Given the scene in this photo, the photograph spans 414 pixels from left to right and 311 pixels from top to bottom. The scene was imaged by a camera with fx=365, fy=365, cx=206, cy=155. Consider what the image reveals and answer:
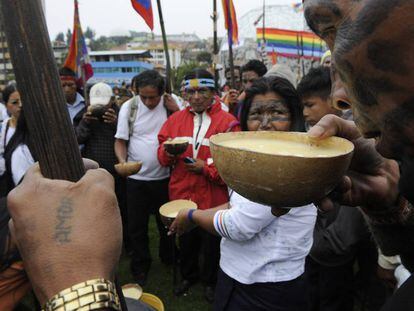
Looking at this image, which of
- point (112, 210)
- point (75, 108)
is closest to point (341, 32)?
point (112, 210)

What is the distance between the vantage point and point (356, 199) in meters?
1.29

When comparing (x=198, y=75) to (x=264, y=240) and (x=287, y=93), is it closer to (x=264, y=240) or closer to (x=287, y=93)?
(x=287, y=93)

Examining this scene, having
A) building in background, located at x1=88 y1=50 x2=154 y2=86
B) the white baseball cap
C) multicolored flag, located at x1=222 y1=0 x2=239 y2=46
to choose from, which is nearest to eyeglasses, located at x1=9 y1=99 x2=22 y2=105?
the white baseball cap

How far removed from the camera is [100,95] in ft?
14.7

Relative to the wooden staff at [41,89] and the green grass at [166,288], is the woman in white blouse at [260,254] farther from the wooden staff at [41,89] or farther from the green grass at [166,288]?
the green grass at [166,288]

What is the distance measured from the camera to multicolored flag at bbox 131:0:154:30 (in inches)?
181

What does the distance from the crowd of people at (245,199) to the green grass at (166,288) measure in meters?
0.10

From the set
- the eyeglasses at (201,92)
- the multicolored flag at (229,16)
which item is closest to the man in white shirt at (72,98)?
the eyeglasses at (201,92)

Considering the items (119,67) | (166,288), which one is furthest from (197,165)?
(119,67)

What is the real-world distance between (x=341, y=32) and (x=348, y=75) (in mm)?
86

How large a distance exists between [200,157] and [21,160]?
63.1 inches

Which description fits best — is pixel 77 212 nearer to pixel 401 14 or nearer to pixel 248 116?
pixel 401 14

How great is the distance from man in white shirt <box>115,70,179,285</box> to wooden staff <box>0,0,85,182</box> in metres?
3.08

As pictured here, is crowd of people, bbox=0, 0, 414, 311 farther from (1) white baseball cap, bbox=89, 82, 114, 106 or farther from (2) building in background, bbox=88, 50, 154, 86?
(2) building in background, bbox=88, 50, 154, 86
